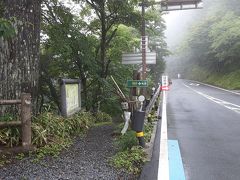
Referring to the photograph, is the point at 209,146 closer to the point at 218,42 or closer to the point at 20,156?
the point at 20,156

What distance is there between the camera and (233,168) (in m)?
5.50

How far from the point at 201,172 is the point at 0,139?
135 inches

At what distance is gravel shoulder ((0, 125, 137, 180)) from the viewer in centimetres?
458

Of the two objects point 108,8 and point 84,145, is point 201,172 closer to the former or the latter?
point 84,145

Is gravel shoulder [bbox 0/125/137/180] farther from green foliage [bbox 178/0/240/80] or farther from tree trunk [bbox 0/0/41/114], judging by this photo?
green foliage [bbox 178/0/240/80]

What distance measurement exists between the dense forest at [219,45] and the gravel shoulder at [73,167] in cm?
3547

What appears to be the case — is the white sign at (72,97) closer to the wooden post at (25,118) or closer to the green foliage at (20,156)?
the wooden post at (25,118)

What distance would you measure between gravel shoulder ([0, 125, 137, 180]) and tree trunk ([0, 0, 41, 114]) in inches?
57.9

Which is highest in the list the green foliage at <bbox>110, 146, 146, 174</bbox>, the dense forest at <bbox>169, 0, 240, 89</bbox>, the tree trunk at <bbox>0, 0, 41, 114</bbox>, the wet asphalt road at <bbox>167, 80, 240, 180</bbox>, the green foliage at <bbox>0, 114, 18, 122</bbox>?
the dense forest at <bbox>169, 0, 240, 89</bbox>

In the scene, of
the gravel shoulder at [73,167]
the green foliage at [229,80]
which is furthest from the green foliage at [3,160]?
the green foliage at [229,80]

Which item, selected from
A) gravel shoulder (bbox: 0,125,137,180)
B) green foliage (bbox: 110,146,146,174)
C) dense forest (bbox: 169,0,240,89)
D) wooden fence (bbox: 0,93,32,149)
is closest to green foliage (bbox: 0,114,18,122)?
wooden fence (bbox: 0,93,32,149)

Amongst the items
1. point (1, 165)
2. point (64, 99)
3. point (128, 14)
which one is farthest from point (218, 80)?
point (1, 165)

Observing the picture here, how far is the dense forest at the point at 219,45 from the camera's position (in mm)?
41500

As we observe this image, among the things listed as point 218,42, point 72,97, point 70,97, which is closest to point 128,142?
point 70,97
